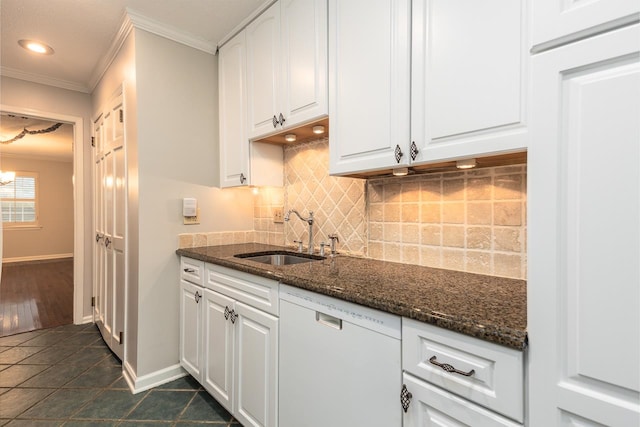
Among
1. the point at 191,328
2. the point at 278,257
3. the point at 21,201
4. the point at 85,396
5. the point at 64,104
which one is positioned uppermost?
the point at 64,104

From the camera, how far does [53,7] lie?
194 cm

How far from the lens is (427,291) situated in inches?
43.7

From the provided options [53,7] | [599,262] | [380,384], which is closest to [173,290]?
[380,384]

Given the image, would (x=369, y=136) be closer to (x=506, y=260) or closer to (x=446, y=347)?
(x=506, y=260)

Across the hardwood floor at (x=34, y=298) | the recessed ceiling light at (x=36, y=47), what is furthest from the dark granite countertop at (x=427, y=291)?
the hardwood floor at (x=34, y=298)

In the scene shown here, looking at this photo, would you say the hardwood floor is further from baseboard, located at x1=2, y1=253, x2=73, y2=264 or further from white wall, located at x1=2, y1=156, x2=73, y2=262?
white wall, located at x1=2, y1=156, x2=73, y2=262

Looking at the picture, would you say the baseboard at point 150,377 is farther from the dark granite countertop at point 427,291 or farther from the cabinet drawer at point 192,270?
the dark granite countertop at point 427,291

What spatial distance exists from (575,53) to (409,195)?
997mm

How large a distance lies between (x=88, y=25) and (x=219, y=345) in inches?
90.2

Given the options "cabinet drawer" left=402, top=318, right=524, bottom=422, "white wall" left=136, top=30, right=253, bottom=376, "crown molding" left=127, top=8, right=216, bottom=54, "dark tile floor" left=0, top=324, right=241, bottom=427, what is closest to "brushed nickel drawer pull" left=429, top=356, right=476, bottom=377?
"cabinet drawer" left=402, top=318, right=524, bottom=422

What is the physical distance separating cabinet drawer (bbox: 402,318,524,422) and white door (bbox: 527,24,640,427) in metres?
0.04

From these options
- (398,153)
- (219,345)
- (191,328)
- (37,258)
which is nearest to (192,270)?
(191,328)

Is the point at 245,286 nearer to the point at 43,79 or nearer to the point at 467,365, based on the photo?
the point at 467,365

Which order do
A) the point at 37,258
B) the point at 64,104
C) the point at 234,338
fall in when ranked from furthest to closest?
the point at 37,258
the point at 64,104
the point at 234,338
